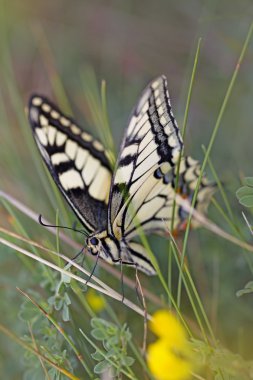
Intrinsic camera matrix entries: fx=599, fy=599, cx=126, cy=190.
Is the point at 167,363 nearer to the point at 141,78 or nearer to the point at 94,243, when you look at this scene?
the point at 94,243

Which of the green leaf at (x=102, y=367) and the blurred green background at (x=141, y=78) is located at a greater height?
the blurred green background at (x=141, y=78)

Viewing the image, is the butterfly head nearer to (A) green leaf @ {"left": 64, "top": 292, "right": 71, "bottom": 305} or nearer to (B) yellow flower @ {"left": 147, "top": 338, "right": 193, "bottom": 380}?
(A) green leaf @ {"left": 64, "top": 292, "right": 71, "bottom": 305}

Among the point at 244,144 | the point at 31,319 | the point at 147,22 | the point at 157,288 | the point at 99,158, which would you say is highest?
the point at 147,22

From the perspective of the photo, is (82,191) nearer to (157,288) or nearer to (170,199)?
(170,199)

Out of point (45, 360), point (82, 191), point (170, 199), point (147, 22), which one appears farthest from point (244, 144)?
point (45, 360)

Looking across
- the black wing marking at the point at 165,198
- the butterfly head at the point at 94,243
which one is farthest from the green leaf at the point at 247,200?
the butterfly head at the point at 94,243

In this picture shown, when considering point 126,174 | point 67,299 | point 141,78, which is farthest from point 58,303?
point 141,78

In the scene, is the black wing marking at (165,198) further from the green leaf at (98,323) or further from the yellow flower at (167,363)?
the yellow flower at (167,363)
